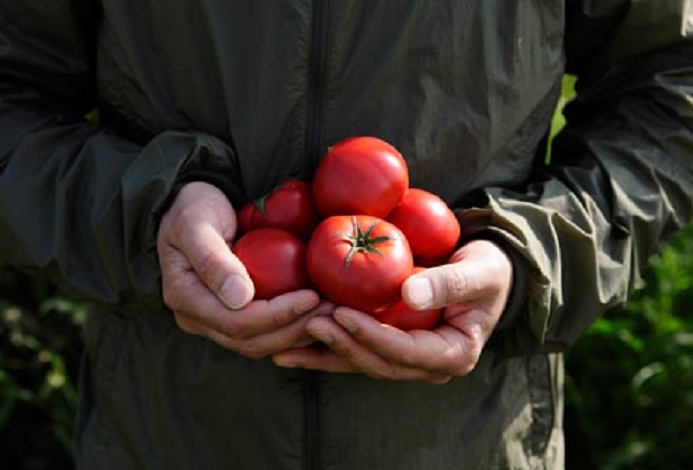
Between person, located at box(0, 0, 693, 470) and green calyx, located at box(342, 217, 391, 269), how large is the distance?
0.10 meters

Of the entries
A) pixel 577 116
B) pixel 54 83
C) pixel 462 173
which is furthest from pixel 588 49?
pixel 54 83

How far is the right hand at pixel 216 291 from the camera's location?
→ 1786 millimetres

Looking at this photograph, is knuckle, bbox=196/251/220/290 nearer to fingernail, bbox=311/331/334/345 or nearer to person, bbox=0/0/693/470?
person, bbox=0/0/693/470

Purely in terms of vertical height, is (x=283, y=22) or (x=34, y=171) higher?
(x=283, y=22)

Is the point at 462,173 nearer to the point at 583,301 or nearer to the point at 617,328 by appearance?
the point at 583,301

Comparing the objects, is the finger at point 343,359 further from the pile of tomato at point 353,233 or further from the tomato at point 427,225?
the tomato at point 427,225

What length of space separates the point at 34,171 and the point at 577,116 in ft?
3.33

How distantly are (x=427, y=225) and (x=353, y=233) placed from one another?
0.12 meters

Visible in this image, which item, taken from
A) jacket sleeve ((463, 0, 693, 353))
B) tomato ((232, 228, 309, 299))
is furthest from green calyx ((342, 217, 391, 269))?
jacket sleeve ((463, 0, 693, 353))

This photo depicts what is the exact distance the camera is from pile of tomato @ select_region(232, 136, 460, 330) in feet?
5.93

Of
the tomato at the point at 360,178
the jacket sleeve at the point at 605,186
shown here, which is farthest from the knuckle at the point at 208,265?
the jacket sleeve at the point at 605,186

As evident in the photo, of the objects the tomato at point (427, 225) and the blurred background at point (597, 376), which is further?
the blurred background at point (597, 376)

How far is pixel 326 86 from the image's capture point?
194 centimetres

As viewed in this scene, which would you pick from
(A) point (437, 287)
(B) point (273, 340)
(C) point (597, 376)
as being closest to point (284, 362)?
(B) point (273, 340)
